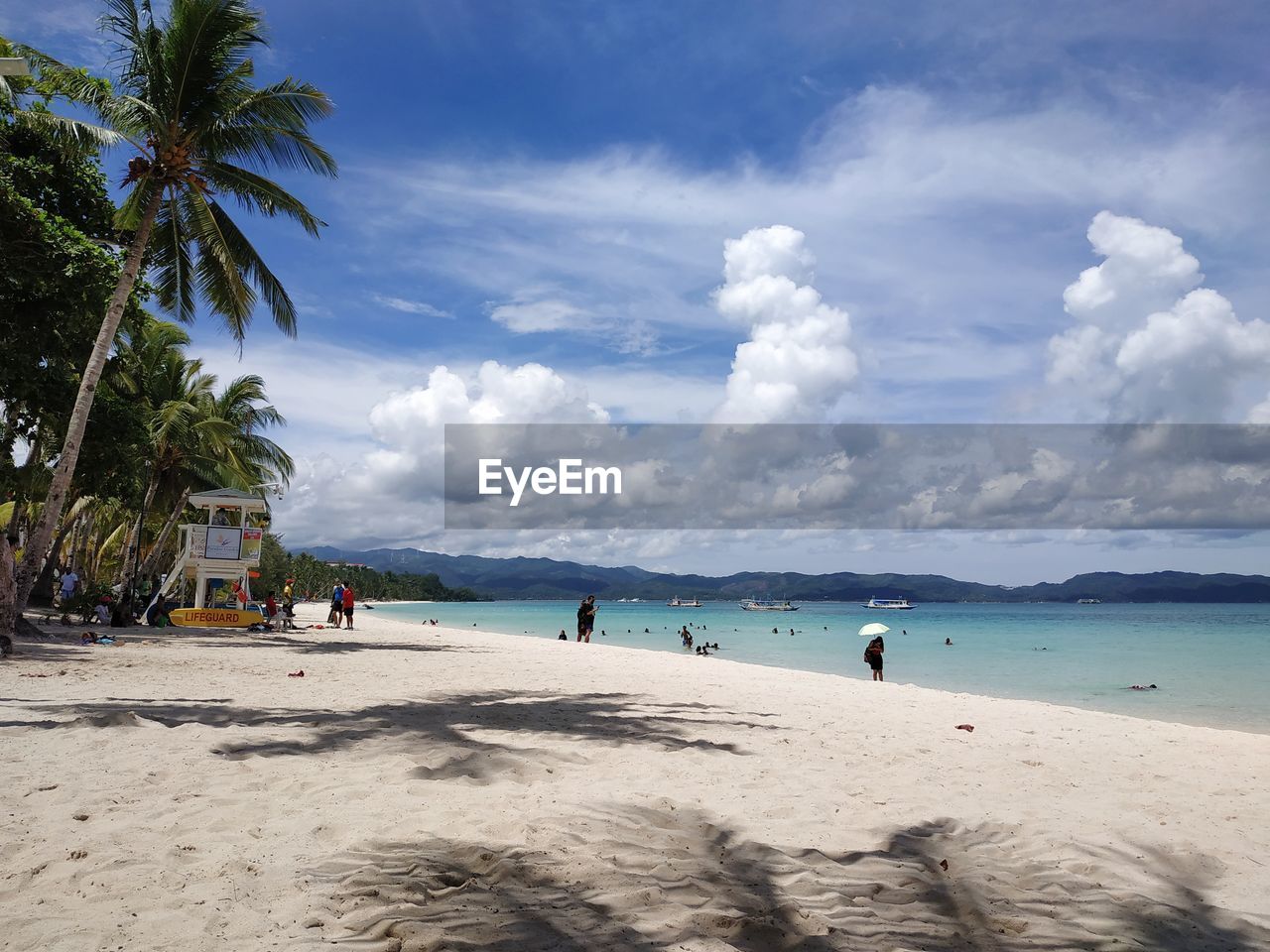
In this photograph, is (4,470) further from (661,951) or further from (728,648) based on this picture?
(728,648)

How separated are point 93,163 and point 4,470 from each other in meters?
6.41

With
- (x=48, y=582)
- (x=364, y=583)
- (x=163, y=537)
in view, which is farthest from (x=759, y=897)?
(x=364, y=583)

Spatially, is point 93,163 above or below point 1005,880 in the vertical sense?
above

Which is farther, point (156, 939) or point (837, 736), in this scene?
point (837, 736)

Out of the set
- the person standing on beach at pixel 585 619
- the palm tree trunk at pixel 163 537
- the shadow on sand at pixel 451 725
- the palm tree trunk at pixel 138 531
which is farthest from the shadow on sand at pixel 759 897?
the palm tree trunk at pixel 163 537

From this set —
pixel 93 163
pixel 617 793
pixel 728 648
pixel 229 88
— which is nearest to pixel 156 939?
pixel 617 793

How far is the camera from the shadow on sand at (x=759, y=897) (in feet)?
10.3

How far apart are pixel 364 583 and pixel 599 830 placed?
428ft

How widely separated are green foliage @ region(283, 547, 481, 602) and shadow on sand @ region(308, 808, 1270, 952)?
59.9 meters

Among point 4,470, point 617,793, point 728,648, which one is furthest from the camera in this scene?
point 728,648

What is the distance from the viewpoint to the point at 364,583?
417 feet

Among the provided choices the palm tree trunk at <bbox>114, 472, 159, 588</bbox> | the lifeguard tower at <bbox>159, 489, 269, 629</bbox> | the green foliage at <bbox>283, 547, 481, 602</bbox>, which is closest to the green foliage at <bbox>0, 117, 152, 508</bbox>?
the lifeguard tower at <bbox>159, 489, 269, 629</bbox>

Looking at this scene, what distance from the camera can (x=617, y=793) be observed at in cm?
513

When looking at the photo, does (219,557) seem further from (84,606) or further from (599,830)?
(599,830)
